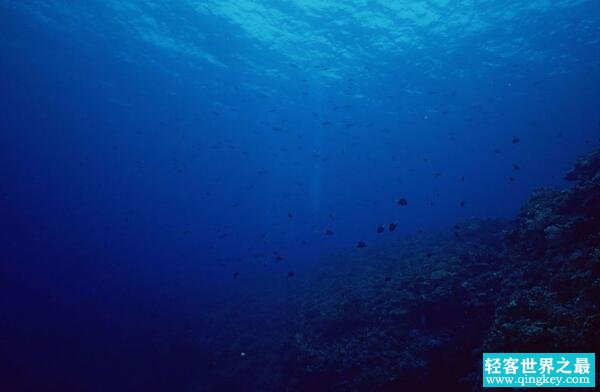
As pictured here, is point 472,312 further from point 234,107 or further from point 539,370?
point 234,107

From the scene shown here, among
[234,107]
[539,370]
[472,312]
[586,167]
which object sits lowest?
[539,370]

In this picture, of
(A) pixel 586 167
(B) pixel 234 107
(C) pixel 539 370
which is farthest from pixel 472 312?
(B) pixel 234 107

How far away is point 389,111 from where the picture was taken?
151 feet

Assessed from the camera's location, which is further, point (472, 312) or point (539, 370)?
point (472, 312)

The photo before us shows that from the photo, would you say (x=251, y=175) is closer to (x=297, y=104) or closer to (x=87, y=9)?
(x=297, y=104)

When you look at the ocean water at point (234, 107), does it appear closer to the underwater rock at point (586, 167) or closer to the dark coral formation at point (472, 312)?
the dark coral formation at point (472, 312)

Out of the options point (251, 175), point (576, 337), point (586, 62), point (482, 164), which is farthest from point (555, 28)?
point (251, 175)

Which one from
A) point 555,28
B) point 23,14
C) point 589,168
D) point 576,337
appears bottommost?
point 576,337

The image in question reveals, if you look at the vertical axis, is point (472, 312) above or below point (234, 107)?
below

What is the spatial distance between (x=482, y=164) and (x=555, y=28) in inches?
2711

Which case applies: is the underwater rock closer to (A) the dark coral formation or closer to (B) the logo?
(A) the dark coral formation

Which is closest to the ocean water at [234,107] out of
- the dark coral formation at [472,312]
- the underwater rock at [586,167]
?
the dark coral formation at [472,312]

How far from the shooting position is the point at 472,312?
34.4ft

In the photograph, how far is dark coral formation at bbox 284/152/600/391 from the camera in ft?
23.6
